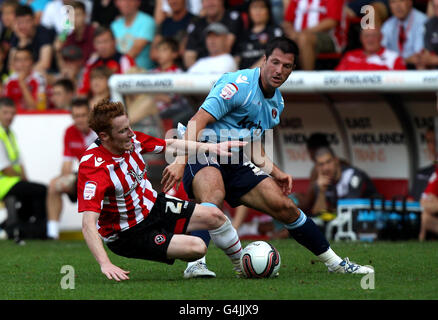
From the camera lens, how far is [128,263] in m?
8.00

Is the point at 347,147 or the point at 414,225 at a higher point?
the point at 347,147

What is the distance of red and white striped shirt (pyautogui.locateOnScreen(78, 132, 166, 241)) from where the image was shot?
591cm

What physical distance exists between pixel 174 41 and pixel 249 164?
19.5ft

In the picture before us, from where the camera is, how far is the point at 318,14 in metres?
11.9

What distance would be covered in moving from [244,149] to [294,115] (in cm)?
484

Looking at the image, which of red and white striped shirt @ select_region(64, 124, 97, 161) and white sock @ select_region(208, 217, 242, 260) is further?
red and white striped shirt @ select_region(64, 124, 97, 161)

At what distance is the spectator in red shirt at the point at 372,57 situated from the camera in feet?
35.3

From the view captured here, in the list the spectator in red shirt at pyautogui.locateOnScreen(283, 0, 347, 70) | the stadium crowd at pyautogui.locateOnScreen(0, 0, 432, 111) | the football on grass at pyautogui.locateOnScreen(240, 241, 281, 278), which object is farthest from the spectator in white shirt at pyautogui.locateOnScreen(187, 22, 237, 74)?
the football on grass at pyautogui.locateOnScreen(240, 241, 281, 278)

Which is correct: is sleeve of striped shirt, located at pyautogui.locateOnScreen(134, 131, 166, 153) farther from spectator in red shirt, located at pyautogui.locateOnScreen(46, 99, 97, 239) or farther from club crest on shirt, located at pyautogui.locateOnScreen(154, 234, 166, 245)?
spectator in red shirt, located at pyautogui.locateOnScreen(46, 99, 97, 239)

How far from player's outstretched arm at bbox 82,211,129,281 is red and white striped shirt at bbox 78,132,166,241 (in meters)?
0.06

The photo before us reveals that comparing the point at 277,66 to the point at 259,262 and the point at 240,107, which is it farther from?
the point at 259,262

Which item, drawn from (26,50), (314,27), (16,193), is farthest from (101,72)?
(314,27)
